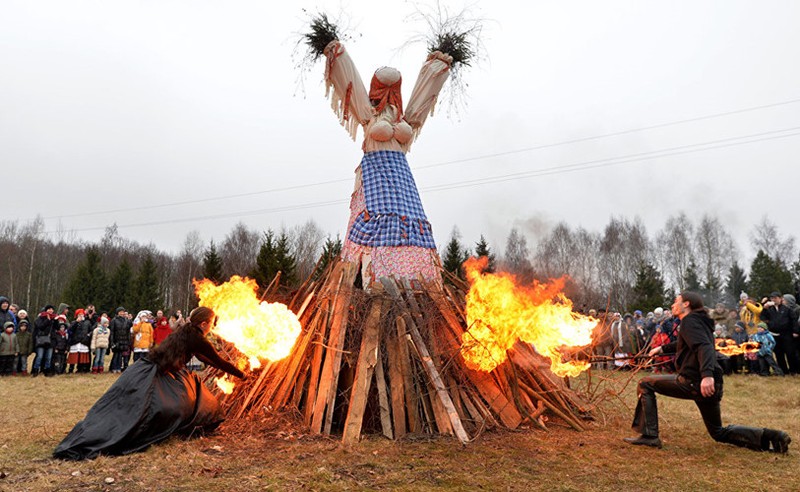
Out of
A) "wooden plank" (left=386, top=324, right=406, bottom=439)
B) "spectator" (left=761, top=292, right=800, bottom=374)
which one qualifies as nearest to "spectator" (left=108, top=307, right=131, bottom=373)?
"wooden plank" (left=386, top=324, right=406, bottom=439)

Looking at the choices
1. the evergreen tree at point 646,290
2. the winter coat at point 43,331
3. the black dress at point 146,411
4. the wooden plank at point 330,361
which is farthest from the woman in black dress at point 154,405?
the evergreen tree at point 646,290

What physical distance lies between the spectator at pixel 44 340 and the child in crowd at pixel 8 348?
0.42 meters

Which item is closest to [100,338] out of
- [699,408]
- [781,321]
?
[699,408]

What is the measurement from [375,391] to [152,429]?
7.51 ft

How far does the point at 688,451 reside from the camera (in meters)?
5.36

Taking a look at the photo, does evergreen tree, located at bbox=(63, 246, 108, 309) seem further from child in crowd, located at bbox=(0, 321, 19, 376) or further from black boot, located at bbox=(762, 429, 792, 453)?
black boot, located at bbox=(762, 429, 792, 453)

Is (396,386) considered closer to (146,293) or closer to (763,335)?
(763,335)

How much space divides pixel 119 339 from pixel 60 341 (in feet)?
4.43

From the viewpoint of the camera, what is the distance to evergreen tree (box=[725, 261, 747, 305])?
35156 mm

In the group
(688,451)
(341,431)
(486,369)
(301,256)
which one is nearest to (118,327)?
(341,431)

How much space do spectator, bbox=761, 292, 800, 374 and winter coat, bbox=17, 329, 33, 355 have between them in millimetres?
17554

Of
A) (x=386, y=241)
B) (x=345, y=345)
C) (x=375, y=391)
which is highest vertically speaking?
(x=386, y=241)

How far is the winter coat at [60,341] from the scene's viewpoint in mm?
13180

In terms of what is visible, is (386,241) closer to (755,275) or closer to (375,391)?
(375,391)
